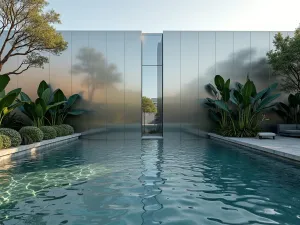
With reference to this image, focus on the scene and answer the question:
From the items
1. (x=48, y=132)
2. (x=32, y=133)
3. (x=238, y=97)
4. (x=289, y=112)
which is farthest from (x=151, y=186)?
(x=289, y=112)

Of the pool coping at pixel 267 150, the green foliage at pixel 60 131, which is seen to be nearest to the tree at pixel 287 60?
the pool coping at pixel 267 150

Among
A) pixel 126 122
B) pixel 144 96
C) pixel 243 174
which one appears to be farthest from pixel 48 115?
pixel 243 174

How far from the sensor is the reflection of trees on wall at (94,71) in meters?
14.8

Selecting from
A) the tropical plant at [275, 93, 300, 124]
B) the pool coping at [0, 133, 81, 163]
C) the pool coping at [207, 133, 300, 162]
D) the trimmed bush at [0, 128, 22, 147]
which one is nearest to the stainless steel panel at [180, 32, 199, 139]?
the pool coping at [207, 133, 300, 162]

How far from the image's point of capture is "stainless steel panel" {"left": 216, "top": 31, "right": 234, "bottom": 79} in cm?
1490

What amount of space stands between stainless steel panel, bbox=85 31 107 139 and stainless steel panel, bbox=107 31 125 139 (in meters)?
0.25

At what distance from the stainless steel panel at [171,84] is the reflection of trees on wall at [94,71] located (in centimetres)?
307

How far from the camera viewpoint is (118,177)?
4867mm

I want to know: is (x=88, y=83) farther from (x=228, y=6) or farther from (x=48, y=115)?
(x=228, y=6)

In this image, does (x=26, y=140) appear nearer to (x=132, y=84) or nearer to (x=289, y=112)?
(x=132, y=84)

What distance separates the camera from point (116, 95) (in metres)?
14.8

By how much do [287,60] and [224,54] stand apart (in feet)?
11.9

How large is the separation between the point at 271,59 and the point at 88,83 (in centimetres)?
1091

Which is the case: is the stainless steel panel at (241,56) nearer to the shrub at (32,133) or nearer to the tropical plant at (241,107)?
the tropical plant at (241,107)
